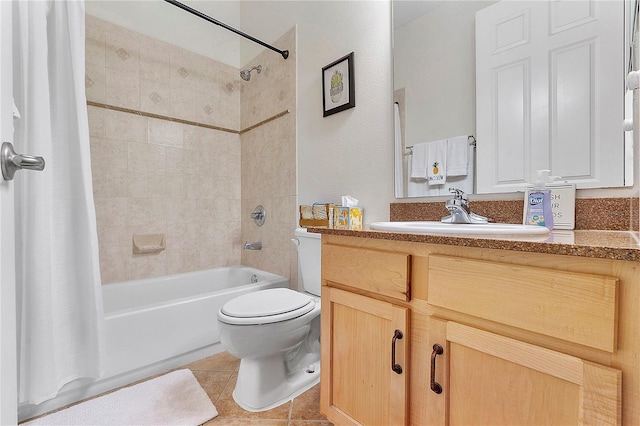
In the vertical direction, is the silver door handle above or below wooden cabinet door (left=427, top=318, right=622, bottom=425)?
above

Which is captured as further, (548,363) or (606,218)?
(606,218)

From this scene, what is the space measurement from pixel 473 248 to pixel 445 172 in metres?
0.64

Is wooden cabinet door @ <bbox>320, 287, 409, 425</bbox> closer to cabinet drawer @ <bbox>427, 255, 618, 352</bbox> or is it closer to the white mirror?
cabinet drawer @ <bbox>427, 255, 618, 352</bbox>

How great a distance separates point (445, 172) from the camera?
4.20 ft

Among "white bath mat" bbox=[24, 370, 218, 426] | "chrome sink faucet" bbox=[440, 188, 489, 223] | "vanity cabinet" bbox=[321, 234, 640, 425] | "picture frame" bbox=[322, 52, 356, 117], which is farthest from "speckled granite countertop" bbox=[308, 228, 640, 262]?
"white bath mat" bbox=[24, 370, 218, 426]

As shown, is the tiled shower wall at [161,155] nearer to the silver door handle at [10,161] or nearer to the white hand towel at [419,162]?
the silver door handle at [10,161]

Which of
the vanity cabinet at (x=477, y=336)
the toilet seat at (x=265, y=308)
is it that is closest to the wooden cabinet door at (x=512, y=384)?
the vanity cabinet at (x=477, y=336)

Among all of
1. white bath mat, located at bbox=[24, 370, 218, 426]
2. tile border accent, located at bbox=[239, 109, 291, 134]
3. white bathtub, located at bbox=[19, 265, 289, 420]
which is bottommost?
white bath mat, located at bbox=[24, 370, 218, 426]

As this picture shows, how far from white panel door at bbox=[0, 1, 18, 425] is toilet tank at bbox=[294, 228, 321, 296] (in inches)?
46.3

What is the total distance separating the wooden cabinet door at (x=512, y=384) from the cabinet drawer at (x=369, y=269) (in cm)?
14

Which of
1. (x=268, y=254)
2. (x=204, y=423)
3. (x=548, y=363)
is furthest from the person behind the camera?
(x=268, y=254)

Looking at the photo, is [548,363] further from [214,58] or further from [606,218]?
[214,58]

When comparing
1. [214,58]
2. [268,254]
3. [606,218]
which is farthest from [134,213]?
[606,218]

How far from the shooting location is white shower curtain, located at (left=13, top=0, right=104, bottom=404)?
1.21 meters
